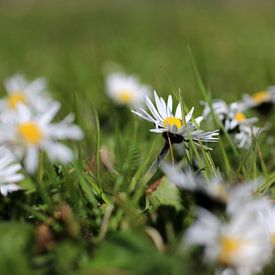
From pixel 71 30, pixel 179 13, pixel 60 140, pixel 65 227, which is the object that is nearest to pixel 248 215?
pixel 65 227

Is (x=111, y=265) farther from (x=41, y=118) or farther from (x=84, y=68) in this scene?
(x=84, y=68)

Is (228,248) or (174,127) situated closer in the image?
(228,248)

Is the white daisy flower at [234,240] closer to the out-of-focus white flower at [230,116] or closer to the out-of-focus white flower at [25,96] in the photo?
the out-of-focus white flower at [230,116]

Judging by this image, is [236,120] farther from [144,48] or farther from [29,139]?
[144,48]

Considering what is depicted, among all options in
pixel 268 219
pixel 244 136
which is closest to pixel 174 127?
pixel 268 219

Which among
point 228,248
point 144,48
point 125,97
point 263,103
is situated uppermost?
point 144,48

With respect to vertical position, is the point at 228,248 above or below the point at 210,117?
below

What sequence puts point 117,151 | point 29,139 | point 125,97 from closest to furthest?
point 29,139
point 117,151
point 125,97
